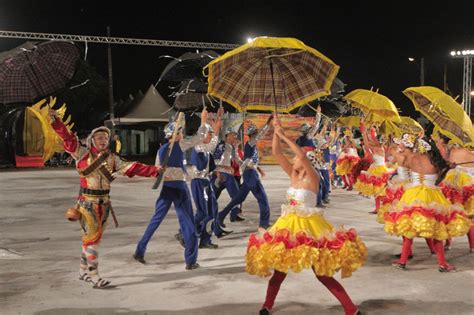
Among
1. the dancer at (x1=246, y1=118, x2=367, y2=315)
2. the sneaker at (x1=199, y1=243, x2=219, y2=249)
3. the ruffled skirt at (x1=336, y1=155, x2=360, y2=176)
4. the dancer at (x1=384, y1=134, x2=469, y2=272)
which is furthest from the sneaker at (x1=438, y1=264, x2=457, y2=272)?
the ruffled skirt at (x1=336, y1=155, x2=360, y2=176)

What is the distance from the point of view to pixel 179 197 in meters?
6.98

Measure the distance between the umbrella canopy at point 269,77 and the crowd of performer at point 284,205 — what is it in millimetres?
749

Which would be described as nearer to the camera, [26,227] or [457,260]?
[457,260]

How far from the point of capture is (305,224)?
465 centimetres

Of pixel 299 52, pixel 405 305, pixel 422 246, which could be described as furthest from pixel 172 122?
pixel 422 246

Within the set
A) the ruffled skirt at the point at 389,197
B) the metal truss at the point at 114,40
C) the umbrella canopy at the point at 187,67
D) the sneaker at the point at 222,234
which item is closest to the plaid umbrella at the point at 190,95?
the umbrella canopy at the point at 187,67

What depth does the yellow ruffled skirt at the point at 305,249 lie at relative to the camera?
177 inches

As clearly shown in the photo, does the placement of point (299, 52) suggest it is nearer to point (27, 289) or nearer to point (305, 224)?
point (305, 224)

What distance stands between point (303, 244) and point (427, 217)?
8.62ft

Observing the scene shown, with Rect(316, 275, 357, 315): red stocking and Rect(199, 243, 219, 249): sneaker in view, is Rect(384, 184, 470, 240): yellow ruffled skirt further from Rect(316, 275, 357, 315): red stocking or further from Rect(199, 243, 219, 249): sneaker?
Rect(199, 243, 219, 249): sneaker

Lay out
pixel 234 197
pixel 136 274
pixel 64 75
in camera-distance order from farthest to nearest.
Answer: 1. pixel 234 197
2. pixel 136 274
3. pixel 64 75

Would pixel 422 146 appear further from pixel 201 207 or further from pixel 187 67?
pixel 187 67

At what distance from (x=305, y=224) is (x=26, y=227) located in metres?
7.67

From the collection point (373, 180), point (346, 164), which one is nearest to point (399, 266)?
point (373, 180)
